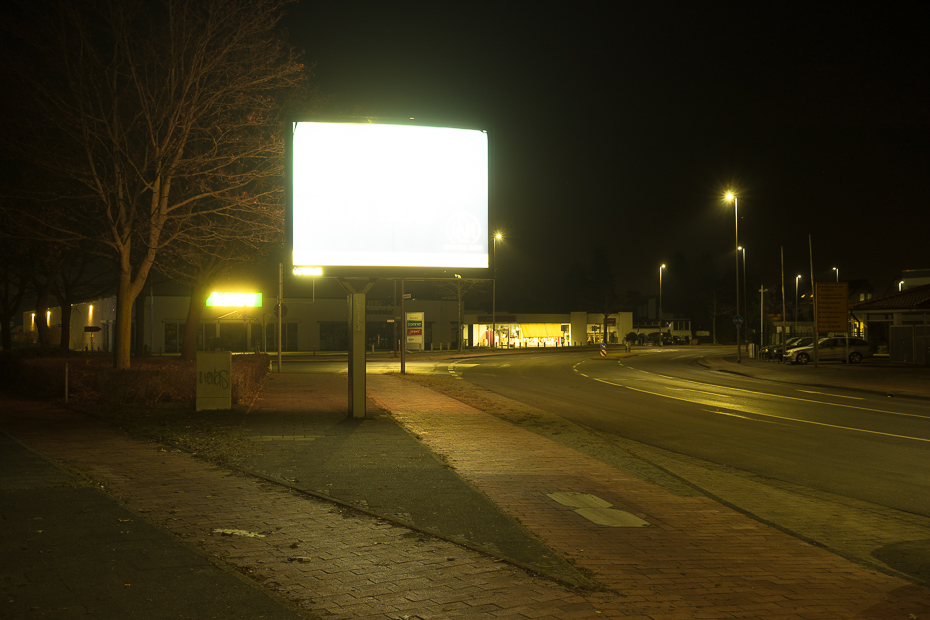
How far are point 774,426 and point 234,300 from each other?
47200mm

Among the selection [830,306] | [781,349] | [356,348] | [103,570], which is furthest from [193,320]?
[781,349]

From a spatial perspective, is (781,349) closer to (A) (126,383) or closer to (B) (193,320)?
(B) (193,320)

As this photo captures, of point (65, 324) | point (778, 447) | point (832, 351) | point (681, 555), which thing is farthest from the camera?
point (832, 351)

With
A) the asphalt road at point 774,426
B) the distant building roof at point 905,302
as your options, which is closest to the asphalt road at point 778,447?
the asphalt road at point 774,426

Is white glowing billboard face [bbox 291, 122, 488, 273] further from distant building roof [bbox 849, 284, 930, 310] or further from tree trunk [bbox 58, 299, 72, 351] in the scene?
distant building roof [bbox 849, 284, 930, 310]

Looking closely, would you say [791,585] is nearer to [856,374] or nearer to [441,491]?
[441,491]

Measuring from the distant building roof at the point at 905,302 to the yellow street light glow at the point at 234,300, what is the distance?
43.2 metres

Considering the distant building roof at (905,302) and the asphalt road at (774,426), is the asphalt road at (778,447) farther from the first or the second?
the distant building roof at (905,302)

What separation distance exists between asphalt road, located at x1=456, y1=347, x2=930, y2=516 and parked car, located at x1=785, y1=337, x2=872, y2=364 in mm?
14724

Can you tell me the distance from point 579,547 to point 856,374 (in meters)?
30.2

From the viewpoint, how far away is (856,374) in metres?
30.9

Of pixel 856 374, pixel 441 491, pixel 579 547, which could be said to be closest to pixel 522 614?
pixel 579 547

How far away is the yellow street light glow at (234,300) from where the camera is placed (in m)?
54.0

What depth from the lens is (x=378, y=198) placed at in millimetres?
13117
